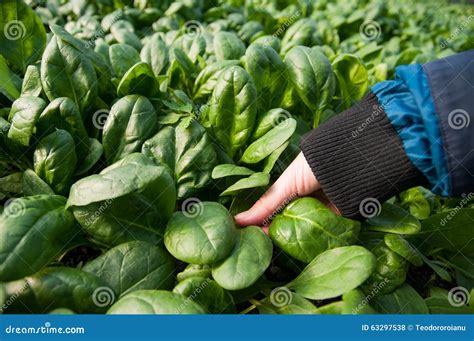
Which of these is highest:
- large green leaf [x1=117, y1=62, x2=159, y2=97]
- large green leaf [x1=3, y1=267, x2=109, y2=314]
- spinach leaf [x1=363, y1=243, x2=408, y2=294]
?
large green leaf [x1=117, y1=62, x2=159, y2=97]

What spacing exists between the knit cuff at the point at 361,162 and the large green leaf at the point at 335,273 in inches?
7.7

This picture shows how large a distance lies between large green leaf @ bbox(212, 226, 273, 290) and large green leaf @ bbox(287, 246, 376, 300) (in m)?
0.15

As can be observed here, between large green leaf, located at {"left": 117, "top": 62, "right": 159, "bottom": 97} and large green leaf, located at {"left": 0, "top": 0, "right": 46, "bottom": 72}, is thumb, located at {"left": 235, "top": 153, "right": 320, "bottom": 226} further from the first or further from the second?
large green leaf, located at {"left": 0, "top": 0, "right": 46, "bottom": 72}

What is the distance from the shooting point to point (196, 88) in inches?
72.9

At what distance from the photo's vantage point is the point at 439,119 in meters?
1.25

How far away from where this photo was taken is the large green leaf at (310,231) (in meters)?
1.26

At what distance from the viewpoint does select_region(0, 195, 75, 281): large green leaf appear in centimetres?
101

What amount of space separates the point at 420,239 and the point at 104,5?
2.24 metres

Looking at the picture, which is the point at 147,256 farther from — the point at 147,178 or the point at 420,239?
the point at 420,239

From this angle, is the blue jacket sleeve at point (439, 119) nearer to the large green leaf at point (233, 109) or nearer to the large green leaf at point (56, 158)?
the large green leaf at point (233, 109)

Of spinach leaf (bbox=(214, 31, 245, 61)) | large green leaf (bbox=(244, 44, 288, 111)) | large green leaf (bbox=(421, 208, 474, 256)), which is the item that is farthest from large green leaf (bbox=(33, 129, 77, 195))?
large green leaf (bbox=(421, 208, 474, 256))

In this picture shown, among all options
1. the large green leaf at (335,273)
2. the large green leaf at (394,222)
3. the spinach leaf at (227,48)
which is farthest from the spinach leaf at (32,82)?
the large green leaf at (394,222)

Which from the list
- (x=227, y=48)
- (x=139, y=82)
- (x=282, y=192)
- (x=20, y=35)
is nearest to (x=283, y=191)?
(x=282, y=192)
